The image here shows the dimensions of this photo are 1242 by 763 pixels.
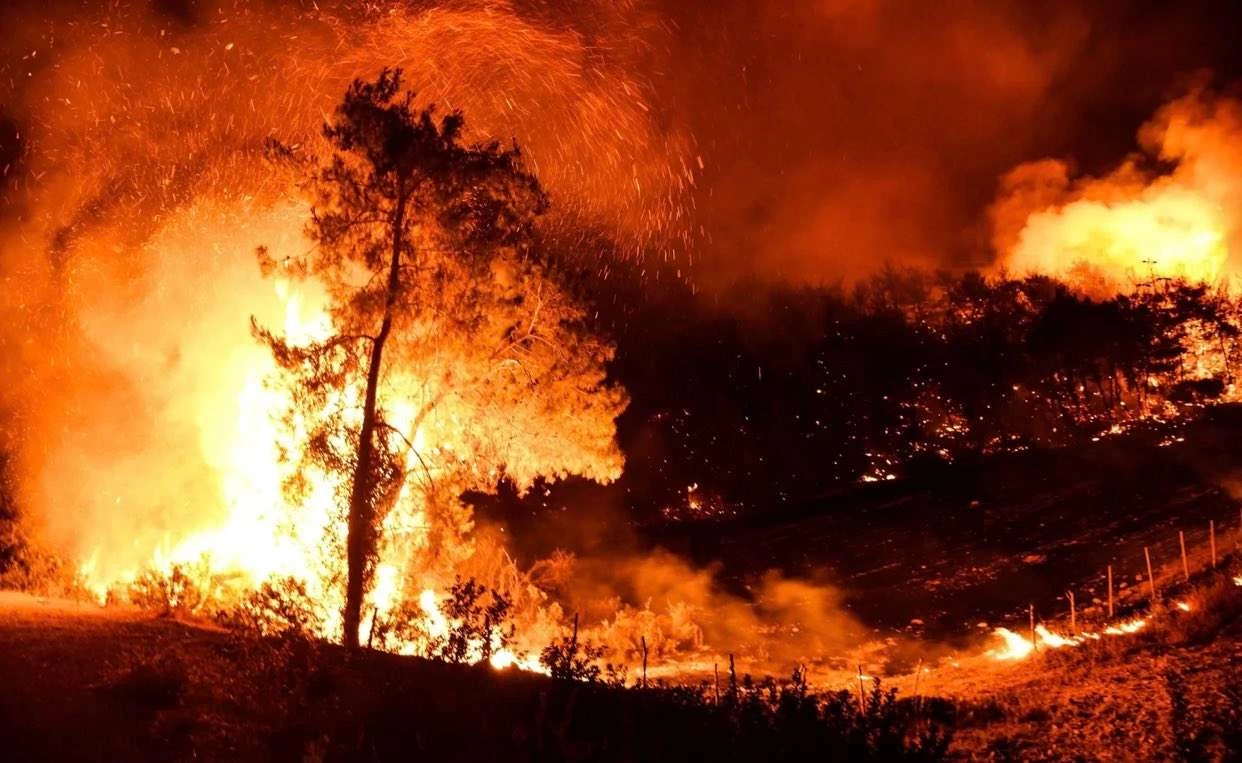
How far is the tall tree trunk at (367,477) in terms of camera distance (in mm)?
12648

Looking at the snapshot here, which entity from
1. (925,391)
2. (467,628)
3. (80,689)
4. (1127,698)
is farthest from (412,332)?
(925,391)

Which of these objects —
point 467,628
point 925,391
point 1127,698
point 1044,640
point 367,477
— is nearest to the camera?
point 467,628

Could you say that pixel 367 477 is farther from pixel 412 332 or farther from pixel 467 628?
pixel 467 628

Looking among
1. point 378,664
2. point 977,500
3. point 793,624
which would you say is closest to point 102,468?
point 378,664

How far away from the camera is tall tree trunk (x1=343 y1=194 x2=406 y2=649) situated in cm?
1265

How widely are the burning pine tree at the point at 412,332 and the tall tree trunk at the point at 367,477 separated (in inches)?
0.9

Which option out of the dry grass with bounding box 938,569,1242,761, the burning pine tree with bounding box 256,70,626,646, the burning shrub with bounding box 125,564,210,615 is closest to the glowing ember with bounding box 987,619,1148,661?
the dry grass with bounding box 938,569,1242,761

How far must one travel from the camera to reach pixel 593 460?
15.2m

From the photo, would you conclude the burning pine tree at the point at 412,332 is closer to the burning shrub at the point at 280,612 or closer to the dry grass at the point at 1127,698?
the burning shrub at the point at 280,612

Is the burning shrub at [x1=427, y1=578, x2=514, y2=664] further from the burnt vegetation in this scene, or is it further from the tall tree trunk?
the burnt vegetation


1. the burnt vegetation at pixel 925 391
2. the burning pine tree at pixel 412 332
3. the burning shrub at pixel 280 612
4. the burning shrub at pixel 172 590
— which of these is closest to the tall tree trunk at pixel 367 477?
the burning pine tree at pixel 412 332

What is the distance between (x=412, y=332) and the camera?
44.3 feet

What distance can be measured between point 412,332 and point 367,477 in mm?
2518

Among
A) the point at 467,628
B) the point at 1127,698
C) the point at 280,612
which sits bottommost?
the point at 1127,698
